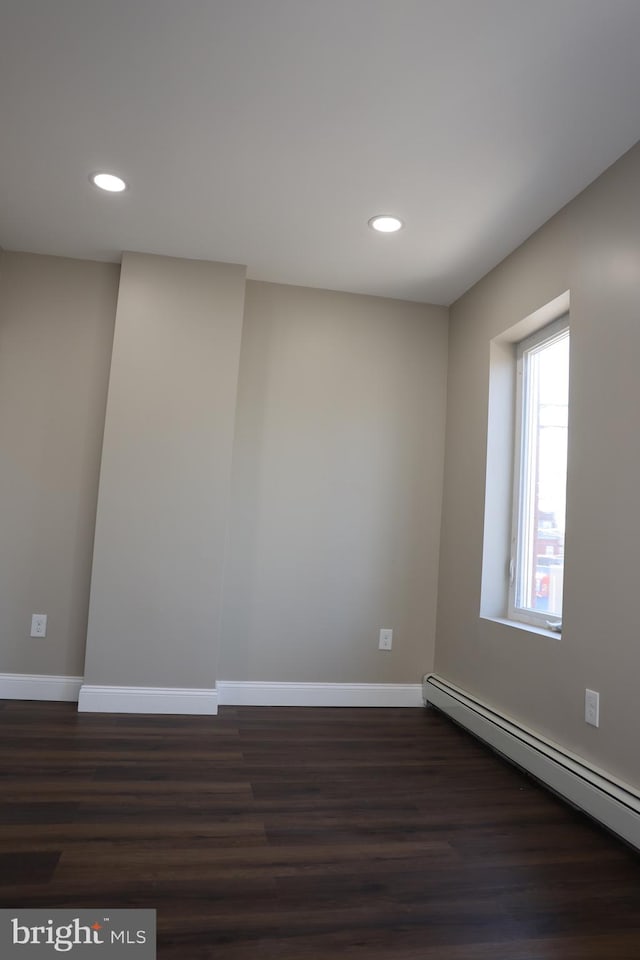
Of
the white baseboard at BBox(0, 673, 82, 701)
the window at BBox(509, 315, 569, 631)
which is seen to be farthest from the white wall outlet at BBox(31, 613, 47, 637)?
the window at BBox(509, 315, 569, 631)

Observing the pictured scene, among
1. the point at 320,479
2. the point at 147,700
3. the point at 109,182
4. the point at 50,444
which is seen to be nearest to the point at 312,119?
the point at 109,182

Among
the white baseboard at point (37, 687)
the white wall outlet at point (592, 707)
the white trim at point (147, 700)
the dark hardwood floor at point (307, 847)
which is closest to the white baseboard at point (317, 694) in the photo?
the white trim at point (147, 700)

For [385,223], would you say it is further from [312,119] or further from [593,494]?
[593,494]

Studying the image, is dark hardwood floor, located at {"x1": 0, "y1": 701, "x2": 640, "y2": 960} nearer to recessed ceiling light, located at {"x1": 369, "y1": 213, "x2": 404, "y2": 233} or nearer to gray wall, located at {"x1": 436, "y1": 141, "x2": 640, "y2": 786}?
gray wall, located at {"x1": 436, "y1": 141, "x2": 640, "y2": 786}

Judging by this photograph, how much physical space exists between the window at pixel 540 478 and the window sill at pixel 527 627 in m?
0.03

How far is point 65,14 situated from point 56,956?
2.54 metres

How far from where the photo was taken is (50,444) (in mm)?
3760

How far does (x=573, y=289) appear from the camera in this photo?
9.30 feet

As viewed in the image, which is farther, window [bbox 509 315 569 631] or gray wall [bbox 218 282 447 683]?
gray wall [bbox 218 282 447 683]

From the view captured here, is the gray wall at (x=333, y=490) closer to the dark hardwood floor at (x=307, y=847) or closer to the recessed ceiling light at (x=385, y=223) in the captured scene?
the dark hardwood floor at (x=307, y=847)

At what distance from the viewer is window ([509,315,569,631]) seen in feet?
10.1

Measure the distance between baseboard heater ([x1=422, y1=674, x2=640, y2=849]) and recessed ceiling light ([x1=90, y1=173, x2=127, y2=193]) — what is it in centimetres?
299

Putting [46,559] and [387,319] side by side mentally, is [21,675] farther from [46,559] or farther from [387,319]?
[387,319]

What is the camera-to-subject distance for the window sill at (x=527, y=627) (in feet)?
9.39
